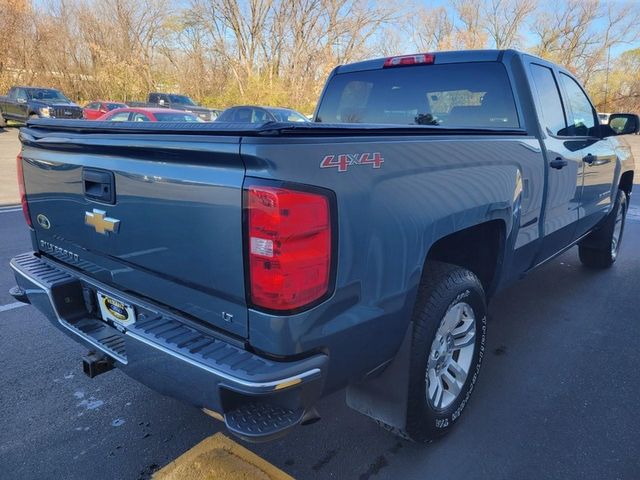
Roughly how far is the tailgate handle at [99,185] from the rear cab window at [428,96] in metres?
2.21

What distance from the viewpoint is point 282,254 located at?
63.0 inches

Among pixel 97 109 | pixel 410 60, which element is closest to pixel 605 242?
pixel 410 60

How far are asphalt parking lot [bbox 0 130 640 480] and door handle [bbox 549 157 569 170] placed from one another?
132 centimetres

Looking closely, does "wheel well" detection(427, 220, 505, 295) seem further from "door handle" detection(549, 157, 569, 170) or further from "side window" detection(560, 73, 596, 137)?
"side window" detection(560, 73, 596, 137)

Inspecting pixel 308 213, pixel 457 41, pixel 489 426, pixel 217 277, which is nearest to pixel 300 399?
pixel 217 277

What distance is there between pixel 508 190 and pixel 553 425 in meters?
1.31

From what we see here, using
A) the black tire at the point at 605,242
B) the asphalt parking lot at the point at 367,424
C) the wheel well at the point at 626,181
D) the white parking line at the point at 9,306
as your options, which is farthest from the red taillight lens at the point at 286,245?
the wheel well at the point at 626,181

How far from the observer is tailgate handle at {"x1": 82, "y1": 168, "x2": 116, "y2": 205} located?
2044 mm

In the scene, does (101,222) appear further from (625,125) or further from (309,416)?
(625,125)

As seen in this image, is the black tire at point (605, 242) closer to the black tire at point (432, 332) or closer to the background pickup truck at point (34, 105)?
the black tire at point (432, 332)

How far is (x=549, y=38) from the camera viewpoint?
46156mm

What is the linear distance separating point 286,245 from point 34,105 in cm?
2513

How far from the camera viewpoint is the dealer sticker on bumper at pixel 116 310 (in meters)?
2.15

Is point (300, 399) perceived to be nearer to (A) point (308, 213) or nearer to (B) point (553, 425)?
(A) point (308, 213)
